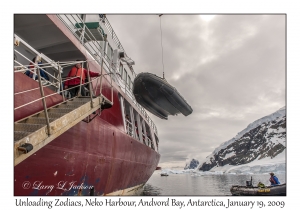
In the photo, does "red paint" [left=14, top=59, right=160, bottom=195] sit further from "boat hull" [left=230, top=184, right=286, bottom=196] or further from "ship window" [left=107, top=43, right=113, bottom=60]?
"boat hull" [left=230, top=184, right=286, bottom=196]

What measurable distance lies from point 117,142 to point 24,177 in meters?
4.16

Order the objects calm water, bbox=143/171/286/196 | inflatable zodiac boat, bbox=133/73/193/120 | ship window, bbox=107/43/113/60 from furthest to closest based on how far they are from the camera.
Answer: calm water, bbox=143/171/286/196 → inflatable zodiac boat, bbox=133/73/193/120 → ship window, bbox=107/43/113/60

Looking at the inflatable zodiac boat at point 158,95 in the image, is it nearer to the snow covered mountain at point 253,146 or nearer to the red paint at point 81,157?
the red paint at point 81,157

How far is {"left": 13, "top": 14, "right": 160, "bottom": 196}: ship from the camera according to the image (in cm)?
349

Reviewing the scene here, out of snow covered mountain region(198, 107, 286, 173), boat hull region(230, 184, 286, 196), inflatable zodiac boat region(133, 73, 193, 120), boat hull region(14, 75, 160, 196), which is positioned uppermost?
inflatable zodiac boat region(133, 73, 193, 120)

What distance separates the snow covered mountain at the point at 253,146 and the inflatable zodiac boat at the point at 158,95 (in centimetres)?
5025

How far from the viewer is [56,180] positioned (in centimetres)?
477

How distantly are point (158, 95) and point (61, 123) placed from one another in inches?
346

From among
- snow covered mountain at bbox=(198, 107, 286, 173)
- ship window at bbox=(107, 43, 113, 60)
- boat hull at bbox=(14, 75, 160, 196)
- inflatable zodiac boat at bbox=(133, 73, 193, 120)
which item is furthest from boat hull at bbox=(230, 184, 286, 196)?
snow covered mountain at bbox=(198, 107, 286, 173)

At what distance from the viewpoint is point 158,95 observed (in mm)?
11922

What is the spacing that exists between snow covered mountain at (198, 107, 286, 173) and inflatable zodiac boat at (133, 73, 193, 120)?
5025 cm

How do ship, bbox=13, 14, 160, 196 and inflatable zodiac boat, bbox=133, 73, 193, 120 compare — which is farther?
inflatable zodiac boat, bbox=133, 73, 193, 120
